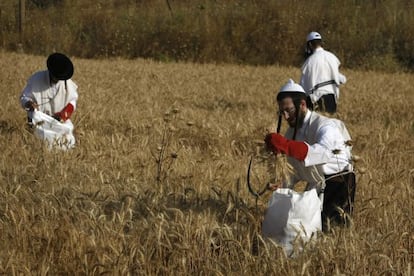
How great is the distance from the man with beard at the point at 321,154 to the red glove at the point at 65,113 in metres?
3.13

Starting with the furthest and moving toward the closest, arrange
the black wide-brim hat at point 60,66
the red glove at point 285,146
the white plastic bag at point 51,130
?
the black wide-brim hat at point 60,66 → the white plastic bag at point 51,130 → the red glove at point 285,146

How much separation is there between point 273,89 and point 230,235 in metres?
10.6

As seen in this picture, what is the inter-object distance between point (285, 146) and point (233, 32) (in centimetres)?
1734

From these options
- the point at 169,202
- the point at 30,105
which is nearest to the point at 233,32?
the point at 30,105

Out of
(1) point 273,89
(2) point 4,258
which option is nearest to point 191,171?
(2) point 4,258

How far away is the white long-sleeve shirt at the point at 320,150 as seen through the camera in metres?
4.56

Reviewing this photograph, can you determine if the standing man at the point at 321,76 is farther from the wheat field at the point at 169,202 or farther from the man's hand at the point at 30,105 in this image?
the man's hand at the point at 30,105

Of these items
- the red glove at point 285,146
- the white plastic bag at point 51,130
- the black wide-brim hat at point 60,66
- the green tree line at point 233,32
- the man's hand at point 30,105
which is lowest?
the green tree line at point 233,32

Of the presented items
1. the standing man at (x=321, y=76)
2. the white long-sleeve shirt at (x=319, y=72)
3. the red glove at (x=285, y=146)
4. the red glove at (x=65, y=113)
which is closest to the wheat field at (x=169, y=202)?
the red glove at (x=285, y=146)

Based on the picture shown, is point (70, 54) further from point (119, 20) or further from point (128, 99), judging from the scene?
point (128, 99)

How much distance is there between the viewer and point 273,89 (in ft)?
47.8

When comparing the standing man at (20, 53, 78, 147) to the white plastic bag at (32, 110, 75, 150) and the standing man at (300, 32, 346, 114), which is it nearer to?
the white plastic bag at (32, 110, 75, 150)

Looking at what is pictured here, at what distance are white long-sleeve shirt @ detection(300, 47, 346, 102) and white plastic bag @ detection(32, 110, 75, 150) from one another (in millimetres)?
3270

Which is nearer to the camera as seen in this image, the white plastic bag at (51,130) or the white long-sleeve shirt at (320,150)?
the white long-sleeve shirt at (320,150)
